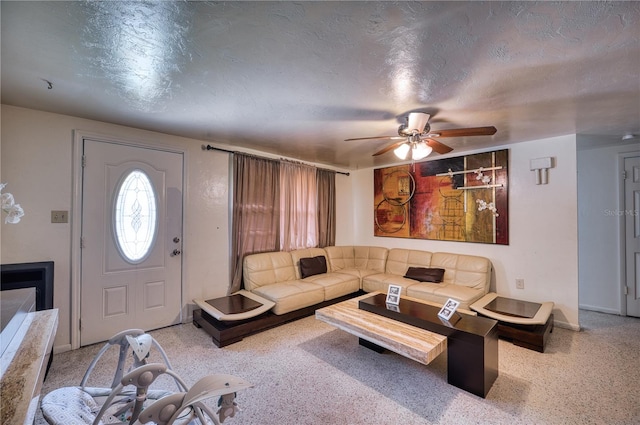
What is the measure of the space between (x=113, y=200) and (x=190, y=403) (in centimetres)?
284

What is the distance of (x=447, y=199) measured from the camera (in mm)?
4188

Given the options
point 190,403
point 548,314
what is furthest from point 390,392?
point 548,314

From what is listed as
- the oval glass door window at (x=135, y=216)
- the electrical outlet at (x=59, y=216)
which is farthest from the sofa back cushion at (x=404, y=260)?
the electrical outlet at (x=59, y=216)

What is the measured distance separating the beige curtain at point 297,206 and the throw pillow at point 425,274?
168 centimetres

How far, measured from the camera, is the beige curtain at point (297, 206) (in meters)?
4.34

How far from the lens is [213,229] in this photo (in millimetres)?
3650

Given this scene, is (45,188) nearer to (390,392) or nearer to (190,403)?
(190,403)

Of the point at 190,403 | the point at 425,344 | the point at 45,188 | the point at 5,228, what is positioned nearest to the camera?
the point at 190,403

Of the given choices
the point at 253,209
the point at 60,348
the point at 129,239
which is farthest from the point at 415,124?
the point at 60,348

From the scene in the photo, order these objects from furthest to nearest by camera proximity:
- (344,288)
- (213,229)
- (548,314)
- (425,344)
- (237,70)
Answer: (344,288) < (213,229) < (548,314) < (425,344) < (237,70)

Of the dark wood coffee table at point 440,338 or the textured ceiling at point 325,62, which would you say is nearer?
the textured ceiling at point 325,62

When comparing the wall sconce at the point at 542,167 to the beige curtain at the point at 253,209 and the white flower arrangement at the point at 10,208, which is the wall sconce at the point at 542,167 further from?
the white flower arrangement at the point at 10,208

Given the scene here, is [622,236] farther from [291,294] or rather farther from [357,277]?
[291,294]

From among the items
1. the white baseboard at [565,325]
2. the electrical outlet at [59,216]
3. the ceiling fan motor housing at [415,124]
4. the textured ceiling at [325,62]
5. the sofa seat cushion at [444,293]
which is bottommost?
the white baseboard at [565,325]
